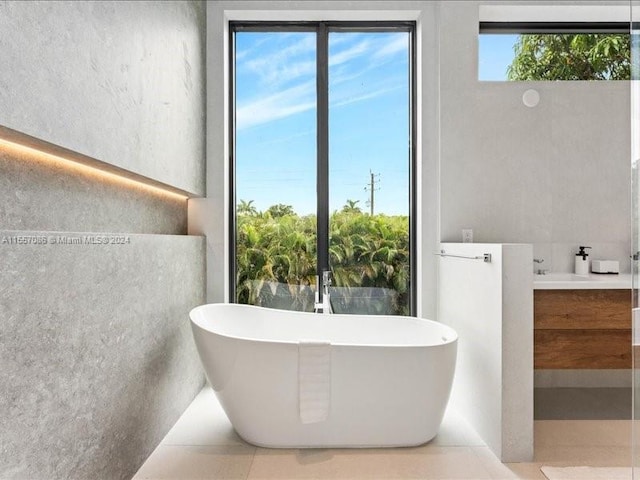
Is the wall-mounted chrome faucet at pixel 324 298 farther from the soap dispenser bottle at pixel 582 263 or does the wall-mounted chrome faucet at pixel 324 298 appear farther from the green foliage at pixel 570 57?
the green foliage at pixel 570 57

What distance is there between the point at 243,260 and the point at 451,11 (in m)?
2.29

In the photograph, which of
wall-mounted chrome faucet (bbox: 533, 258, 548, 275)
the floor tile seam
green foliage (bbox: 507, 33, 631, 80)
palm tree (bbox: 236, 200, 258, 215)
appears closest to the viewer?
the floor tile seam

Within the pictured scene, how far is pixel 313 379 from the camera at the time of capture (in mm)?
1876

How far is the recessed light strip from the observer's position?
1175mm

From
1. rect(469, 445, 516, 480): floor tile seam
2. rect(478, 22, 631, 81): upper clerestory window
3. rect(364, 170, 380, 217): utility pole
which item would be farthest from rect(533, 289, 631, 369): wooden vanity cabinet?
rect(478, 22, 631, 81): upper clerestory window

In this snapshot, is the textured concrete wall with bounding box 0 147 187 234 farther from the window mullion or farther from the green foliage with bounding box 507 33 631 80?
the green foliage with bounding box 507 33 631 80

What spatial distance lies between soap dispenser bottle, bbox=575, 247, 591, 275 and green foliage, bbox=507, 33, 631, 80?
1293 millimetres

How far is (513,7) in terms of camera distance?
111 inches

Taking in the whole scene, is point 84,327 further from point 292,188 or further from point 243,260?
point 292,188

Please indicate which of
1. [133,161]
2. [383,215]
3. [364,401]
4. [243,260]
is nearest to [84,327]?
[133,161]

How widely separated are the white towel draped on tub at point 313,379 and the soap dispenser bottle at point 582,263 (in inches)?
76.8

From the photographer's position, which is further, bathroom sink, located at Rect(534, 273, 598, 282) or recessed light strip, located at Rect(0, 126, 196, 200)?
bathroom sink, located at Rect(534, 273, 598, 282)

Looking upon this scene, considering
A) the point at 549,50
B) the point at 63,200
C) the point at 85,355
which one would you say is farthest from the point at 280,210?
the point at 549,50

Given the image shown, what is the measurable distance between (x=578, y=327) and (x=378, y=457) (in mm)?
1275
